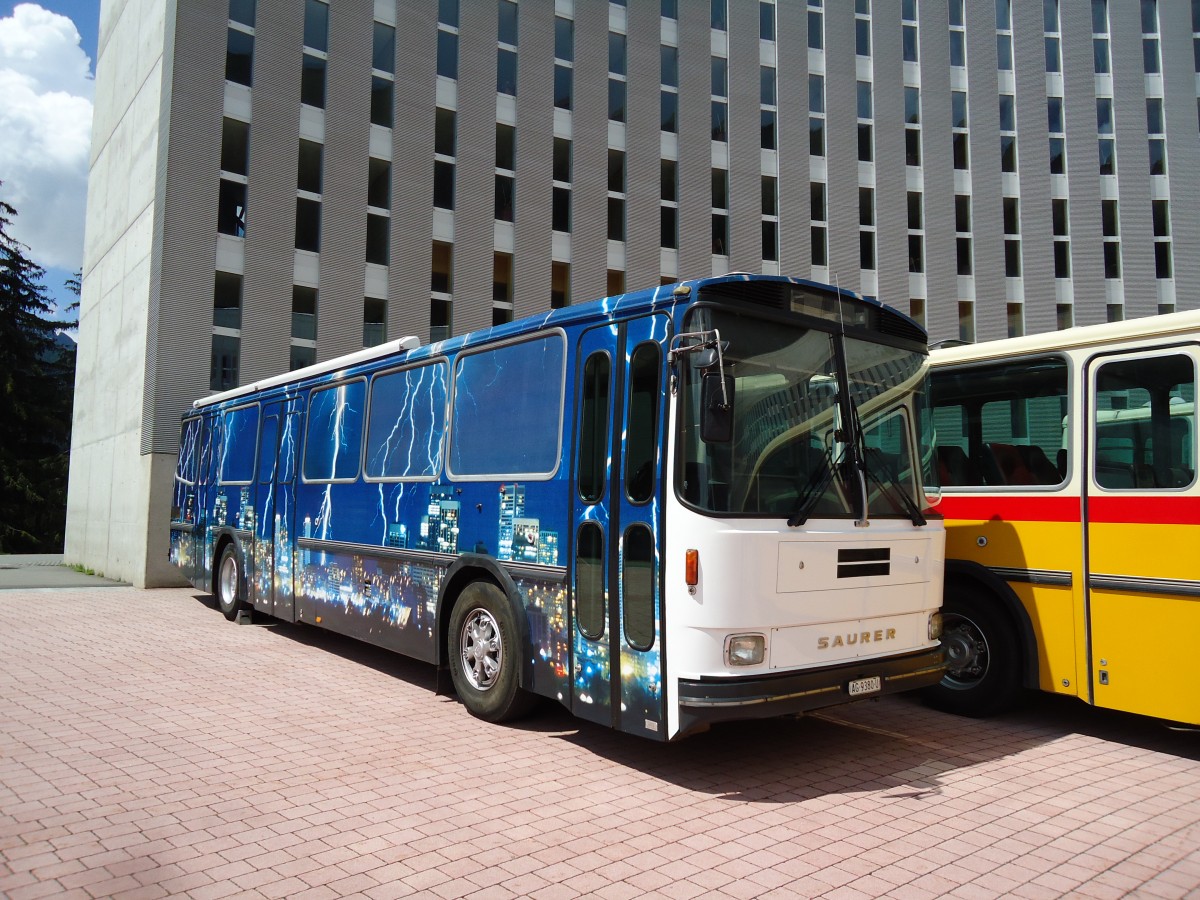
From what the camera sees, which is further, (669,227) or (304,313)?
(669,227)

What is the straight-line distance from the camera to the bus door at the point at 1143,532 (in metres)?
6.02

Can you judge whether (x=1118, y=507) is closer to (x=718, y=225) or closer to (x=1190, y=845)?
(x=1190, y=845)

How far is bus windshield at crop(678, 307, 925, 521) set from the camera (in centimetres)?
529

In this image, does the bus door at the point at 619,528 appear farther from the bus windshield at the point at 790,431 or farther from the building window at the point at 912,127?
the building window at the point at 912,127

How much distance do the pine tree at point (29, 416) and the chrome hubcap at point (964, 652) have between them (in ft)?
119

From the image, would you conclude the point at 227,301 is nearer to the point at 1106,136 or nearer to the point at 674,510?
the point at 674,510

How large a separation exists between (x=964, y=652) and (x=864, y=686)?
89.5 inches

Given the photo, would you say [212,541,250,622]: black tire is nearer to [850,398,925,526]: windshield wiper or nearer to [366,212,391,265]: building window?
[850,398,925,526]: windshield wiper

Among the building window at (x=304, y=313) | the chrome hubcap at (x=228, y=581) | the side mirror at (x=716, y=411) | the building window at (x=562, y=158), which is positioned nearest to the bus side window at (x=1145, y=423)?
the side mirror at (x=716, y=411)

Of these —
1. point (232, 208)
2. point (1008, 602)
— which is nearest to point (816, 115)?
point (232, 208)

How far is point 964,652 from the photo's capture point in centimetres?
754

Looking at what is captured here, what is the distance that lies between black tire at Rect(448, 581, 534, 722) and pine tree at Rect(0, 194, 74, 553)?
112ft

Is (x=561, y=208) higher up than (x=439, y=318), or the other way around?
(x=561, y=208)

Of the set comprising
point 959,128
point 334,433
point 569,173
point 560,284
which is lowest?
point 334,433
